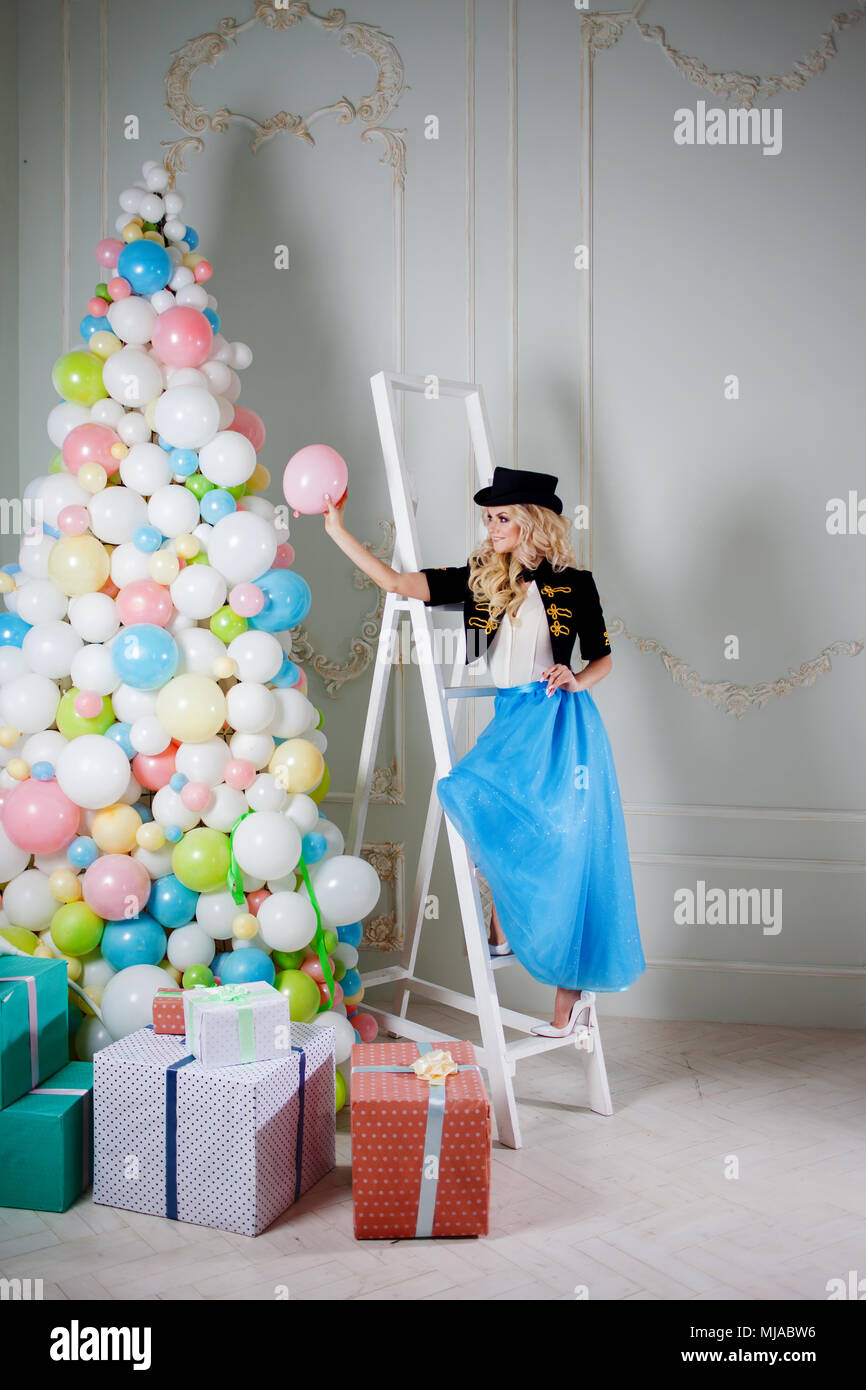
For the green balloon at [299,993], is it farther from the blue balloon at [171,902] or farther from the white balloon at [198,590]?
the white balloon at [198,590]

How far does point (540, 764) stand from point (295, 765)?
1.89ft

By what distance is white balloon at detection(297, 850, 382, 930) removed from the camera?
271cm

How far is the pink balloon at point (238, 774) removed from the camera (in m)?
2.64

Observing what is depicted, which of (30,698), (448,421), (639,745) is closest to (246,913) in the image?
(30,698)

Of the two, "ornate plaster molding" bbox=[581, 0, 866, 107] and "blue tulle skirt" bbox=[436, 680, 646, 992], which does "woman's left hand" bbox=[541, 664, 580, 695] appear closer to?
"blue tulle skirt" bbox=[436, 680, 646, 992]

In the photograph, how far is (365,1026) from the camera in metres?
2.95

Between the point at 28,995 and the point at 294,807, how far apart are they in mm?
705

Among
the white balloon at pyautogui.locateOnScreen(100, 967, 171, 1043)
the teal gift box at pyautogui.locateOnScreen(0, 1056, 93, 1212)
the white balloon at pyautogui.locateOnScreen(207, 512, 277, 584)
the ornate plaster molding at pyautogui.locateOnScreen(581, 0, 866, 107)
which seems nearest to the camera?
the teal gift box at pyautogui.locateOnScreen(0, 1056, 93, 1212)

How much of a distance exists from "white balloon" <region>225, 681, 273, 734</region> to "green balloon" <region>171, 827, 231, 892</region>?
0.85 feet

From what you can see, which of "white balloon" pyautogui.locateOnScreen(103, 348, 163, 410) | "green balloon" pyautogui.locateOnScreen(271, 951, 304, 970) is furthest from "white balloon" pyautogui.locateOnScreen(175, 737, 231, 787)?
"white balloon" pyautogui.locateOnScreen(103, 348, 163, 410)

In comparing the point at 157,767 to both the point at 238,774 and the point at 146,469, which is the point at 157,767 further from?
the point at 146,469

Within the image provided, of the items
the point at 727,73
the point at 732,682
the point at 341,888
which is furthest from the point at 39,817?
the point at 727,73

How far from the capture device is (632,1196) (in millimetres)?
2389
